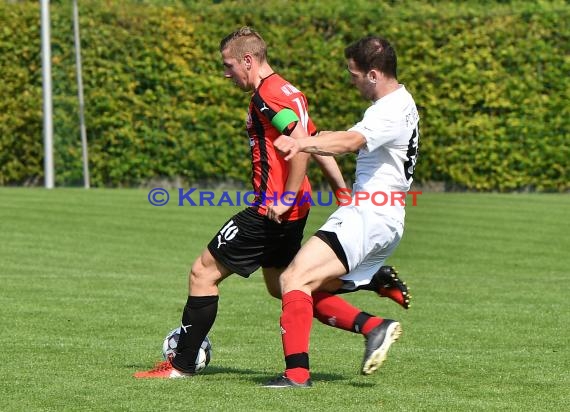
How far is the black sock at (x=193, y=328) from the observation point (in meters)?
7.45

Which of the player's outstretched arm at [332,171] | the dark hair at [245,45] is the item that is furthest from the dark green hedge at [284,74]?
the dark hair at [245,45]

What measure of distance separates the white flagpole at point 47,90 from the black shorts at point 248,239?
56.6 feet

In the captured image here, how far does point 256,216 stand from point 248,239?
143 millimetres

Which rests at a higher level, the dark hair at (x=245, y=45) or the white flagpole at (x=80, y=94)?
the white flagpole at (x=80, y=94)

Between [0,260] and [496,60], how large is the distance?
532 inches

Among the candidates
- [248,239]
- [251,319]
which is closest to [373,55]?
[248,239]

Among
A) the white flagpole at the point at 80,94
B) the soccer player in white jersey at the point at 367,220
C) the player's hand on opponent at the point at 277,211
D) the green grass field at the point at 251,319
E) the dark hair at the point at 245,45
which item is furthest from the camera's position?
the white flagpole at the point at 80,94

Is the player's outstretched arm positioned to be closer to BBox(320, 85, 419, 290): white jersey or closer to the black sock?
BBox(320, 85, 419, 290): white jersey

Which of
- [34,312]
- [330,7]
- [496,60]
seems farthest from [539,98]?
[34,312]

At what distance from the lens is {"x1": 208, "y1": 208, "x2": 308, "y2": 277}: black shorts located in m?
7.30

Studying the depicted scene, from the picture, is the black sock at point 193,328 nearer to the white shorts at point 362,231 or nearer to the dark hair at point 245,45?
the white shorts at point 362,231

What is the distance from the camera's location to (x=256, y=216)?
24.0ft

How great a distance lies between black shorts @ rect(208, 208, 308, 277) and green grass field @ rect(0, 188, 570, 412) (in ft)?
2.32

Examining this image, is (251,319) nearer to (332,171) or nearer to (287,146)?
(332,171)
